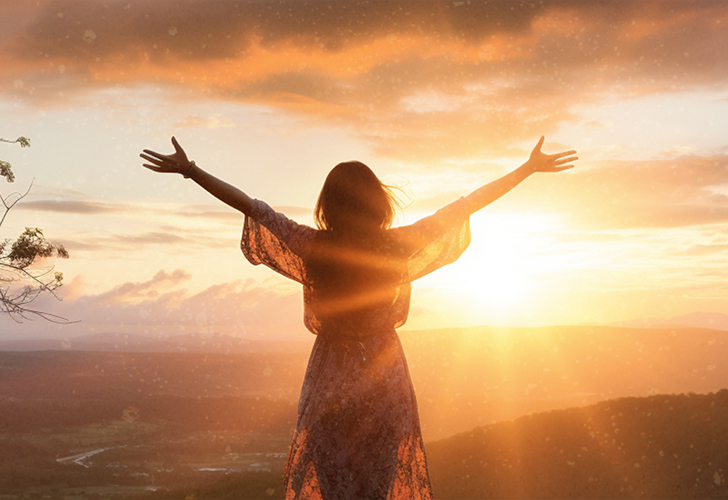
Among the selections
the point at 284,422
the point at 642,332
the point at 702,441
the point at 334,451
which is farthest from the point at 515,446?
the point at 642,332

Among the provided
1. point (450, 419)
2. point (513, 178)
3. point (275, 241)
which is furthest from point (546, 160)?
point (450, 419)

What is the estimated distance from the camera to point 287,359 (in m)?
198

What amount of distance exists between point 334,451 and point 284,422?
360 feet

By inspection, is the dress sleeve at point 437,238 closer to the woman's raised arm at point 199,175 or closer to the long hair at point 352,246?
the long hair at point 352,246

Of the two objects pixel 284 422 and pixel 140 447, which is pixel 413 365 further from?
pixel 140 447

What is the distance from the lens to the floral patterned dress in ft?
19.5

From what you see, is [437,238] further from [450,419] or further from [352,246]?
[450,419]

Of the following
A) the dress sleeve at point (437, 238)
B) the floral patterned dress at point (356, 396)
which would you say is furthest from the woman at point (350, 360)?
the dress sleeve at point (437, 238)

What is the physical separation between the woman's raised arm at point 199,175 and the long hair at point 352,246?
2.53 feet

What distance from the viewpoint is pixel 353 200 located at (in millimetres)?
5586

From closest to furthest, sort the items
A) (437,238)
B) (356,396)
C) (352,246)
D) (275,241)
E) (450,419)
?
(352,246)
(356,396)
(275,241)
(437,238)
(450,419)

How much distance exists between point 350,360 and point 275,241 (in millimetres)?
1412

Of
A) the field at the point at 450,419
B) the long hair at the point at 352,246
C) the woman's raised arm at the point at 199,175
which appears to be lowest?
the field at the point at 450,419

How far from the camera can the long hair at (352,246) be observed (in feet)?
18.3
